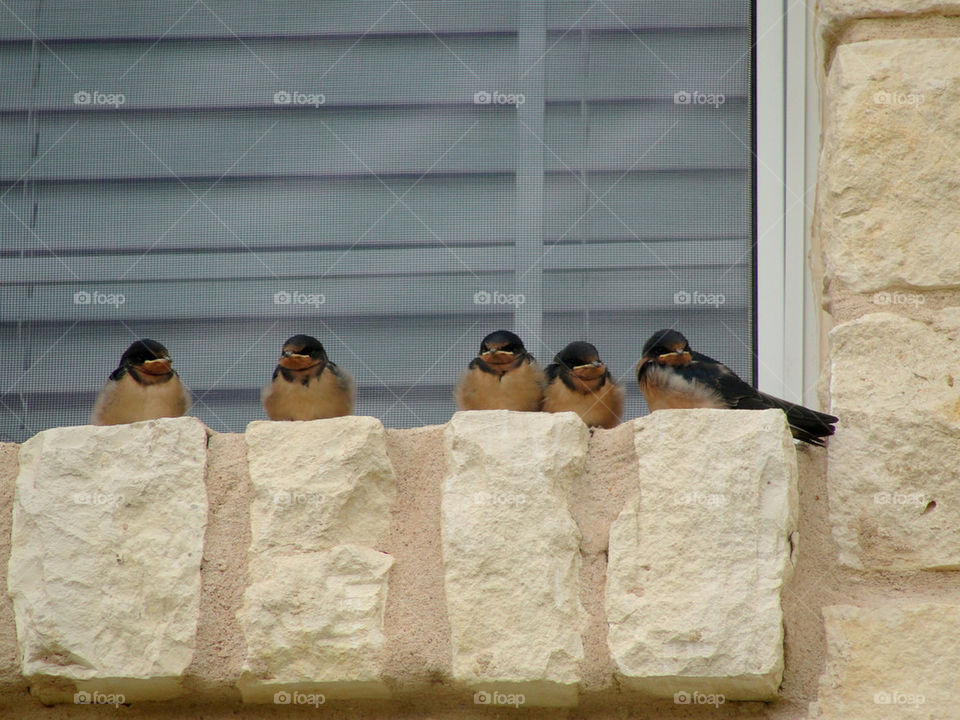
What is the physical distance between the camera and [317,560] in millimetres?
2723

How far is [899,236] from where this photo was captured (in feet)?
9.53

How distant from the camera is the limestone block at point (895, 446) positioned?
2.74m

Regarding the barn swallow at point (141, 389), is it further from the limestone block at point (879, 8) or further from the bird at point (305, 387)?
the limestone block at point (879, 8)

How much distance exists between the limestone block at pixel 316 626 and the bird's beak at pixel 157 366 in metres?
0.86

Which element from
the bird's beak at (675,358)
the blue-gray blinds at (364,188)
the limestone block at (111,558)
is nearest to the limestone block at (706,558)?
the bird's beak at (675,358)

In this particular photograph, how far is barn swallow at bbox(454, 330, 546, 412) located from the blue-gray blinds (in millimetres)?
102

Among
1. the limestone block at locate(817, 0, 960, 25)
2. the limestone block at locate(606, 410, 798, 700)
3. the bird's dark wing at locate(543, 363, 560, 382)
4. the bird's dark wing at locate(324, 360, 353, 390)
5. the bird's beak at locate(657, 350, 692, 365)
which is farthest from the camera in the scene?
the bird's dark wing at locate(324, 360, 353, 390)

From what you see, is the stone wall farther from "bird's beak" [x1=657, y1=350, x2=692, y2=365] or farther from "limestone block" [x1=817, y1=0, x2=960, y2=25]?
"bird's beak" [x1=657, y1=350, x2=692, y2=365]

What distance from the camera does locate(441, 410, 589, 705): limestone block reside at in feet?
8.64

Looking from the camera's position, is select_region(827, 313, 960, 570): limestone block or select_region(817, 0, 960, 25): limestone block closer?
select_region(827, 313, 960, 570): limestone block

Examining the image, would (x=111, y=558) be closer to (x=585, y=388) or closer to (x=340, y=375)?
(x=340, y=375)

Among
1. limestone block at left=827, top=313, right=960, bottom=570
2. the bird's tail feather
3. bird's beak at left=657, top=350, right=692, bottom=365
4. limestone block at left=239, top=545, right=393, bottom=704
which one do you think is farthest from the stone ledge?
bird's beak at left=657, top=350, right=692, bottom=365

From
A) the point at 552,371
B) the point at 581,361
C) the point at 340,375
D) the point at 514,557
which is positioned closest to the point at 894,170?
the point at 581,361

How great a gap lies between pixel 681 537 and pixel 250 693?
→ 985mm
